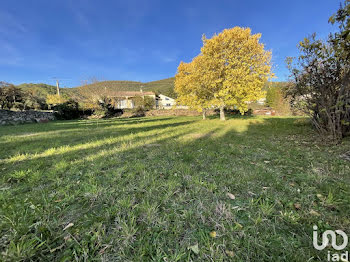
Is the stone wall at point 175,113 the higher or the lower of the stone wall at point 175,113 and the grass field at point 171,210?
the higher

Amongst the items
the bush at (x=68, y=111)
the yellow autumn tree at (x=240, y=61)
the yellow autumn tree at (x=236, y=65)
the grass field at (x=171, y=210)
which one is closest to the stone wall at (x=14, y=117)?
the bush at (x=68, y=111)

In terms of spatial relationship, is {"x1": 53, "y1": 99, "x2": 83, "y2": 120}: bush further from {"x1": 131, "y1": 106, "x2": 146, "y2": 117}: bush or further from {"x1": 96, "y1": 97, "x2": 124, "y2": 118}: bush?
{"x1": 131, "y1": 106, "x2": 146, "y2": 117}: bush

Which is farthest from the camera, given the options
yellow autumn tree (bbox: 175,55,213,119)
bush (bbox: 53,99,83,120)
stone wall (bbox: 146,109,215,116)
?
stone wall (bbox: 146,109,215,116)

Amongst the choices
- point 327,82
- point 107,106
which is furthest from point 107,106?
point 327,82

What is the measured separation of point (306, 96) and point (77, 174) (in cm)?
680

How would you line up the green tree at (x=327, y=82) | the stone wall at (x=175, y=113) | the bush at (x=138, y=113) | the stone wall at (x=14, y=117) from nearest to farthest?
the green tree at (x=327, y=82) < the stone wall at (x=14, y=117) < the bush at (x=138, y=113) < the stone wall at (x=175, y=113)

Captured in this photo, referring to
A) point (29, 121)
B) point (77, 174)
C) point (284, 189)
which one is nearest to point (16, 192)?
point (77, 174)

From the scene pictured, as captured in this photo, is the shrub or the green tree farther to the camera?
the shrub

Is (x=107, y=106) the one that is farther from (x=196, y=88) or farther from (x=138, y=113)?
(x=196, y=88)

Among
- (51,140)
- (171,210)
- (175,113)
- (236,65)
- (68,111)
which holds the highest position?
(236,65)

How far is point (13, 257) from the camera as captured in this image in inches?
40.7

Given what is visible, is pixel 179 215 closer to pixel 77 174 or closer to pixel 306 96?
pixel 77 174

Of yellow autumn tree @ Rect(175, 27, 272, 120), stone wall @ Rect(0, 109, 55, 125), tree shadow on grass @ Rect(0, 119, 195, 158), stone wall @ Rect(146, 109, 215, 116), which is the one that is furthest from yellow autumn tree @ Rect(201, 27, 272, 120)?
stone wall @ Rect(0, 109, 55, 125)

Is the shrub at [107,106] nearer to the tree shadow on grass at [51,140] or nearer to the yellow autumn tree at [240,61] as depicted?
the tree shadow on grass at [51,140]
